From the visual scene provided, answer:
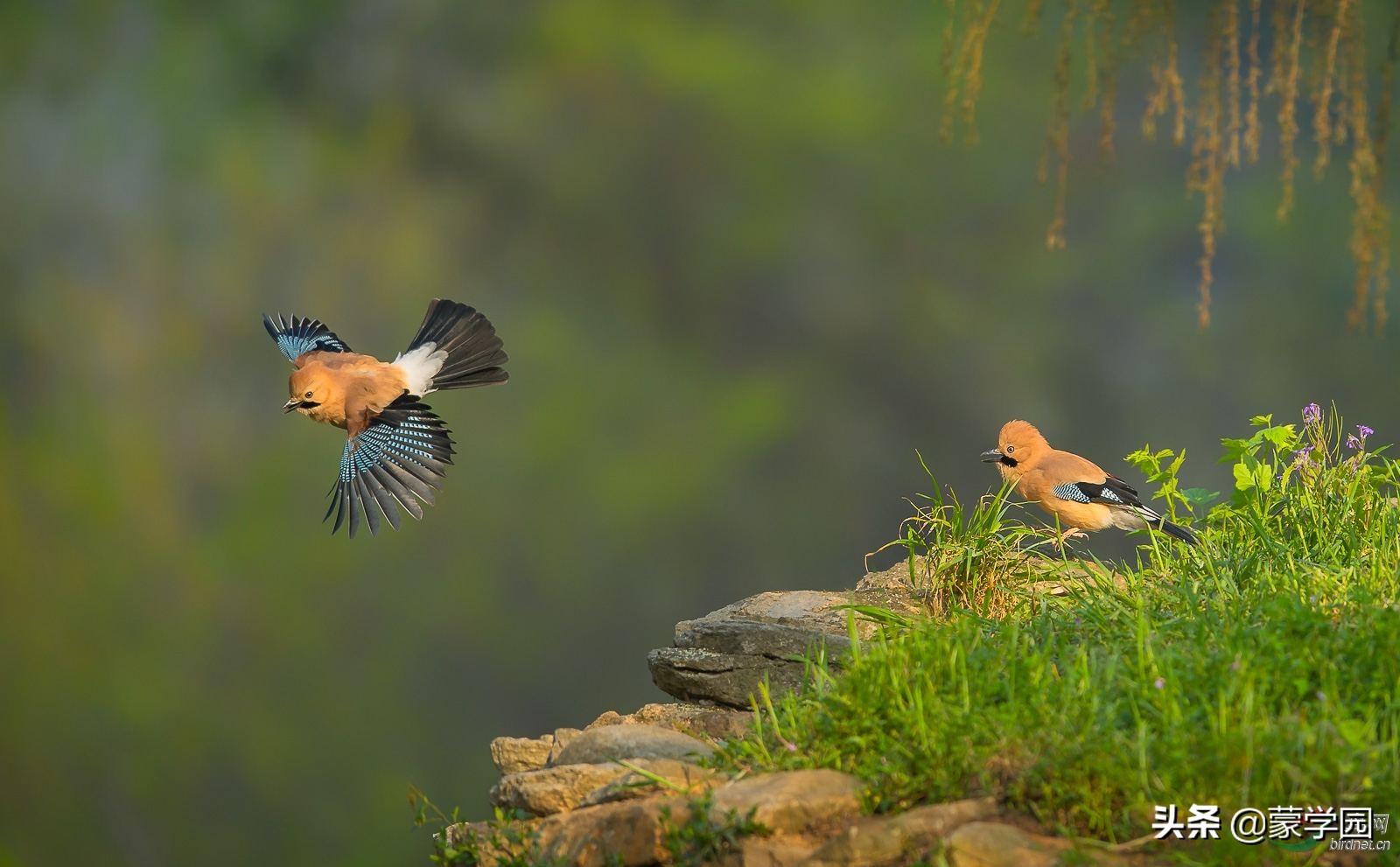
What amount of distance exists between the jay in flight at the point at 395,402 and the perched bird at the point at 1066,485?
1.95 metres

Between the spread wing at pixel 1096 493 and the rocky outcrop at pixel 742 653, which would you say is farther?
the spread wing at pixel 1096 493

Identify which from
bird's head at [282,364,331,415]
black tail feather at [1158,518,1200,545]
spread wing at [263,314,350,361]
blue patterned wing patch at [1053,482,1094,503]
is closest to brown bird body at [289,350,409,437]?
bird's head at [282,364,331,415]

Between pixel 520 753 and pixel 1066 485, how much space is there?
204cm

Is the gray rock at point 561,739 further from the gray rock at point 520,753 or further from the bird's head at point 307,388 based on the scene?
the bird's head at point 307,388

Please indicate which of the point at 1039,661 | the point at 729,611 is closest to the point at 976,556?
the point at 729,611

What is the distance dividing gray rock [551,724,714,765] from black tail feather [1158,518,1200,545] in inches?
72.1

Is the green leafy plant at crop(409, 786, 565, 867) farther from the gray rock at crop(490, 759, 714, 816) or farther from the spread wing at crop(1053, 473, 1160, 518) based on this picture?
the spread wing at crop(1053, 473, 1160, 518)

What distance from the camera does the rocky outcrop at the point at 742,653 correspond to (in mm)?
4031

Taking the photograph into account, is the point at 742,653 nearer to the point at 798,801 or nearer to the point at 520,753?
the point at 520,753

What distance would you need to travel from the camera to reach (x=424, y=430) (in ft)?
15.8

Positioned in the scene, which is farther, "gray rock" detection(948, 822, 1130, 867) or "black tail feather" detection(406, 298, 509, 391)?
A: "black tail feather" detection(406, 298, 509, 391)

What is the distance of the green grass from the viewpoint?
2.62 meters

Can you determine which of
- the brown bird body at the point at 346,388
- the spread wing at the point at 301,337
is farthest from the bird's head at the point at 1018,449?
the spread wing at the point at 301,337

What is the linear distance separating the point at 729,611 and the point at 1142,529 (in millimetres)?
1442
